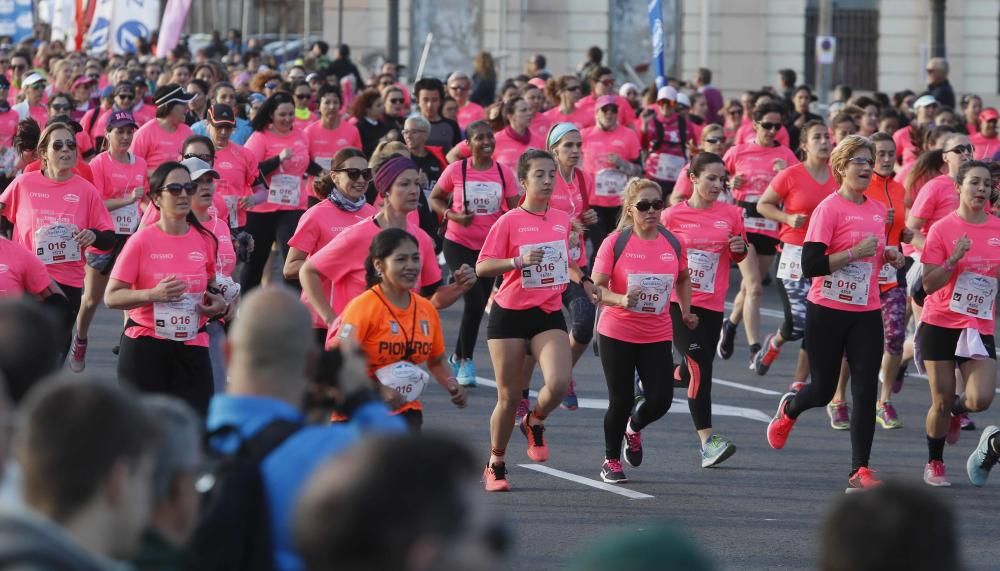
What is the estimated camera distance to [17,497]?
310 centimetres

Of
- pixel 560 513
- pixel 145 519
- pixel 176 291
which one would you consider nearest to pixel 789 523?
pixel 560 513

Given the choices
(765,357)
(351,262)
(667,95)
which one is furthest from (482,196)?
(667,95)

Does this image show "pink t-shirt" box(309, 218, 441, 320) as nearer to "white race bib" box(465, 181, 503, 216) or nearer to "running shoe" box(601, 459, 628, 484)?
"running shoe" box(601, 459, 628, 484)

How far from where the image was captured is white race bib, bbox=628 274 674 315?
8945 mm

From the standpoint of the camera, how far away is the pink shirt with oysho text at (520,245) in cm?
902

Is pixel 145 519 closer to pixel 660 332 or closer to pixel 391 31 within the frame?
pixel 660 332

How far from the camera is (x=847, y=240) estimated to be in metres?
9.03

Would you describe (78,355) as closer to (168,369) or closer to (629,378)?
(168,369)

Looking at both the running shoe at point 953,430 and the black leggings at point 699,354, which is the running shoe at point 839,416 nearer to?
the running shoe at point 953,430

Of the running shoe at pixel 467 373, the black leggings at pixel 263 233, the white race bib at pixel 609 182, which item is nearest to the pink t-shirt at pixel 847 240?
the running shoe at pixel 467 373

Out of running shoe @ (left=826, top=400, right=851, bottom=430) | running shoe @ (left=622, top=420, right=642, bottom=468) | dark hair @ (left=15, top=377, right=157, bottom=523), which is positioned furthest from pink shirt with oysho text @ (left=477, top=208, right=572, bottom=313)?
dark hair @ (left=15, top=377, right=157, bottom=523)

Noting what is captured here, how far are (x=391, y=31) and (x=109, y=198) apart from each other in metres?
20.7

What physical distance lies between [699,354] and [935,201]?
223 centimetres

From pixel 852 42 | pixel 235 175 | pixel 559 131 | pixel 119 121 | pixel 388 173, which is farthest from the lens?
pixel 852 42
